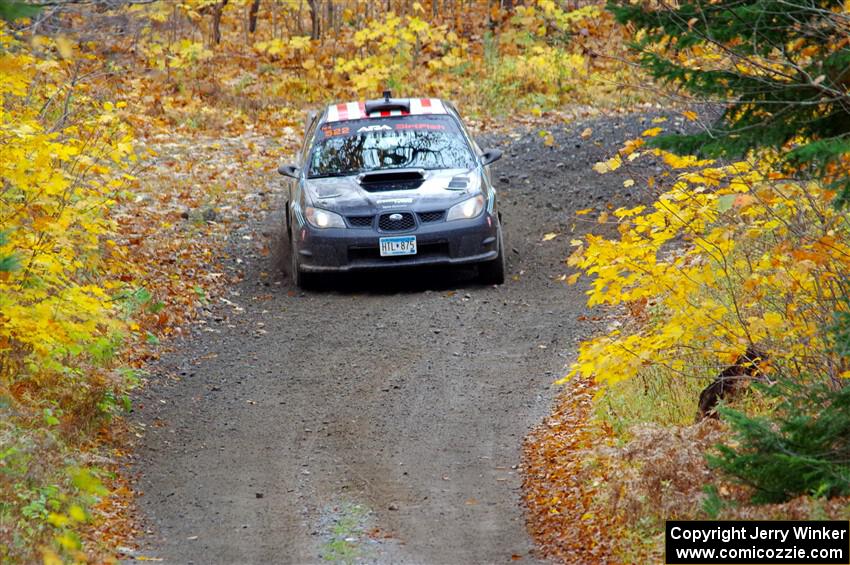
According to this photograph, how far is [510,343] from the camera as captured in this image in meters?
10.4

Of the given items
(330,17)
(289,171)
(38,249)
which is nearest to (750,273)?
(38,249)

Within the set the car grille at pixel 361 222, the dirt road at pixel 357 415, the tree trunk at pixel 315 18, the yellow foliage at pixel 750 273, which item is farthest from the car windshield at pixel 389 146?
the tree trunk at pixel 315 18

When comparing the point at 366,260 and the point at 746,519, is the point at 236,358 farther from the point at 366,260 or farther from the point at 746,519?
the point at 746,519

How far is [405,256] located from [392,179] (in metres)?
1.00

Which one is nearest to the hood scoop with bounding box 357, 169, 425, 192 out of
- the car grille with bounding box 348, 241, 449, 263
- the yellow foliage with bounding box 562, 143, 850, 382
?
the car grille with bounding box 348, 241, 449, 263

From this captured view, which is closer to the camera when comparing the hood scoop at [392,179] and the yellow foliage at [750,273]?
the yellow foliage at [750,273]

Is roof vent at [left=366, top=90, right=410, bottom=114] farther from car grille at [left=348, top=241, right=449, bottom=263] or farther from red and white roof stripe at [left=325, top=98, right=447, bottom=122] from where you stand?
car grille at [left=348, top=241, right=449, bottom=263]

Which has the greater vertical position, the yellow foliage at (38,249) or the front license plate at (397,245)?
the yellow foliage at (38,249)

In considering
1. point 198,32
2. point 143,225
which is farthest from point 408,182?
point 198,32

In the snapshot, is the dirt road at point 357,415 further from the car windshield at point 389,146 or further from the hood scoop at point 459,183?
the car windshield at point 389,146

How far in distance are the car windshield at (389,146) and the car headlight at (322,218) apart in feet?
2.21

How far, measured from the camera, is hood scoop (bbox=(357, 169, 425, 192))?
12047mm

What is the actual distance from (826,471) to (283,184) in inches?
538

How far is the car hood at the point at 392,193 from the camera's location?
38.4 ft
